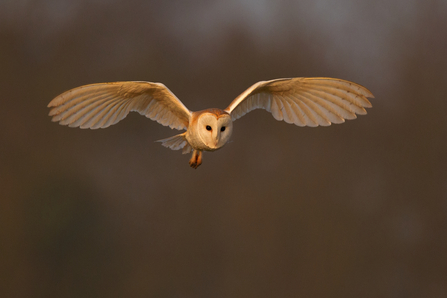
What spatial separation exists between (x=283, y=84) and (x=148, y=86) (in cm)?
63

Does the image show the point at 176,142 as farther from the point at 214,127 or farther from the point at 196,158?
the point at 214,127

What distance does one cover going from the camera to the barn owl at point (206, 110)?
1.69 m

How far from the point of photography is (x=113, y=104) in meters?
1.91

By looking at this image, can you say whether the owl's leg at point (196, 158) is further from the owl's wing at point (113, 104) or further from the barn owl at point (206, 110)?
the owl's wing at point (113, 104)

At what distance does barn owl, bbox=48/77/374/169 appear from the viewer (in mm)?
1688

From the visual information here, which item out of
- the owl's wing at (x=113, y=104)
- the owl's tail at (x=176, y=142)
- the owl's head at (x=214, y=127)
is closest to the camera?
the owl's head at (x=214, y=127)

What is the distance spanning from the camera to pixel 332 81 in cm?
188

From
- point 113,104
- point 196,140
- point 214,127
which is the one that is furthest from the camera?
point 113,104

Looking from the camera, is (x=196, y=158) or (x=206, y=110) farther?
(x=196, y=158)

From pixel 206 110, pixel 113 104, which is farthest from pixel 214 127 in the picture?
pixel 113 104

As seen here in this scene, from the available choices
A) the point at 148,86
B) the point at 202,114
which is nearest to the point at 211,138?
the point at 202,114

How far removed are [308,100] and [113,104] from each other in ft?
2.98

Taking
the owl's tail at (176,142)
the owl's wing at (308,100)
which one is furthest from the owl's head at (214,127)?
the owl's tail at (176,142)

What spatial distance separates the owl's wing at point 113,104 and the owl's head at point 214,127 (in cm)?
23
